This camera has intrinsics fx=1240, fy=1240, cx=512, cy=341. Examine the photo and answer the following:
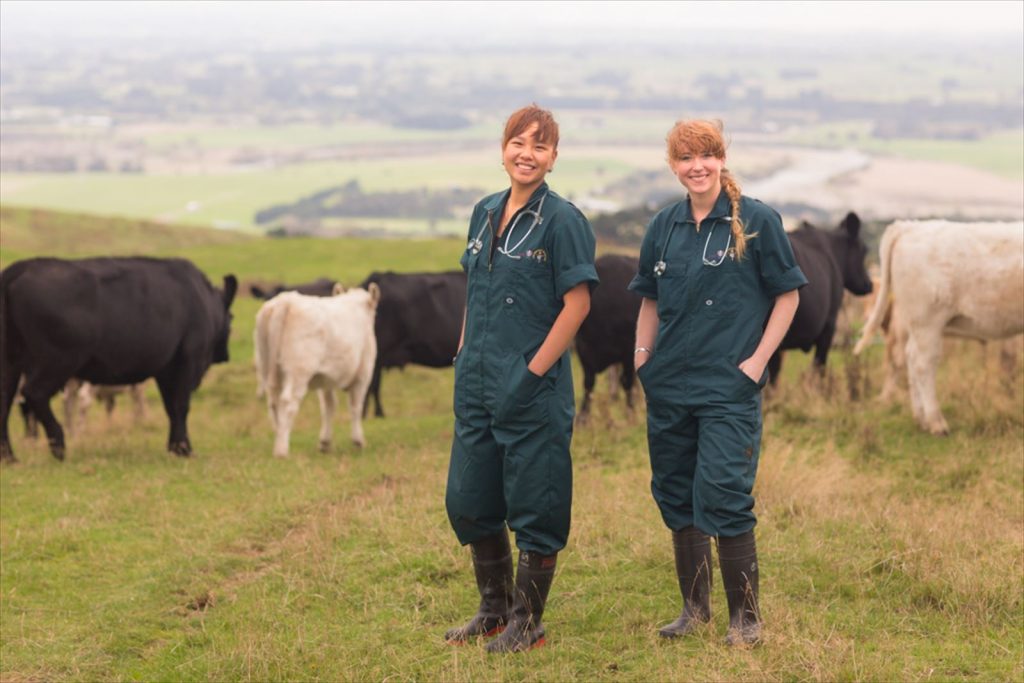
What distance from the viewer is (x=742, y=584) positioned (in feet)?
18.5

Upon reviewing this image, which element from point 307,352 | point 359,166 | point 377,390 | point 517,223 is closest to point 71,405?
point 377,390

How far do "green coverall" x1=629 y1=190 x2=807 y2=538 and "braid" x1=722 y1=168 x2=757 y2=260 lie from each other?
0.10ft

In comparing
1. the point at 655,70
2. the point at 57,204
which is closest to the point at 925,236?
the point at 57,204

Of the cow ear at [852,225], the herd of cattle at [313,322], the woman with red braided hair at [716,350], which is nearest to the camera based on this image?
the woman with red braided hair at [716,350]

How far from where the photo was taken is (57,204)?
55594 millimetres

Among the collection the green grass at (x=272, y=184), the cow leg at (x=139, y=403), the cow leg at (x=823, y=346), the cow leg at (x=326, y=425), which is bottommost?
the green grass at (x=272, y=184)

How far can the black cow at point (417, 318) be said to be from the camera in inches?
664

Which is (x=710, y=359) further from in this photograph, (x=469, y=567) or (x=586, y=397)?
(x=586, y=397)

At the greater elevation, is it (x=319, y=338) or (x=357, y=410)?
(x=319, y=338)

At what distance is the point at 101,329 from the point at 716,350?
8615 millimetres

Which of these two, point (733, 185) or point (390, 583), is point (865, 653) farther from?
point (390, 583)

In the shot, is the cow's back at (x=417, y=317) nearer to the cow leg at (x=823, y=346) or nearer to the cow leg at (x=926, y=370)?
the cow leg at (x=823, y=346)

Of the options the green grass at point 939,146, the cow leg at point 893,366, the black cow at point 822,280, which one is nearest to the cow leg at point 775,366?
the black cow at point 822,280

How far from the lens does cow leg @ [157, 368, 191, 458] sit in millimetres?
13391
